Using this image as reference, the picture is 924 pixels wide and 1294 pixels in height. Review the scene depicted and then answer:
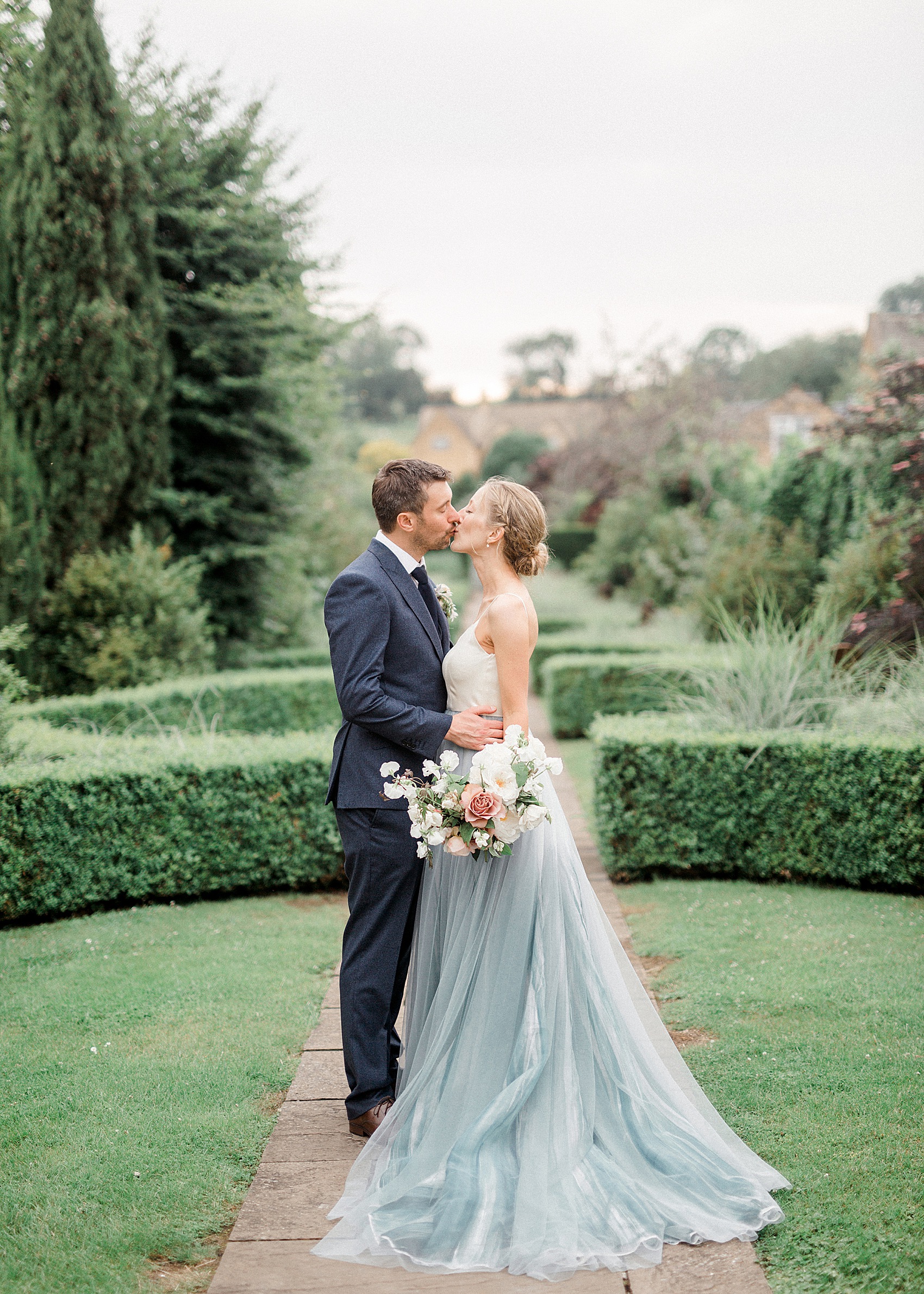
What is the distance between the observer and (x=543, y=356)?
317 feet

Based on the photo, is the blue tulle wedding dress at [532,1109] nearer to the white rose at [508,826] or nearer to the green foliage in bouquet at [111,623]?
the white rose at [508,826]

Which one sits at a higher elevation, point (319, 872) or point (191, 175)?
point (191, 175)

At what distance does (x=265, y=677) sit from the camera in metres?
9.49

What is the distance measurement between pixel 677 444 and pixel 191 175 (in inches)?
534

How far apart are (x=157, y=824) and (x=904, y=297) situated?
5466 cm

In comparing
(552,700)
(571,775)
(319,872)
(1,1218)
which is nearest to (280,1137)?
(1,1218)

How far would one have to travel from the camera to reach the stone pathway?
2.37m

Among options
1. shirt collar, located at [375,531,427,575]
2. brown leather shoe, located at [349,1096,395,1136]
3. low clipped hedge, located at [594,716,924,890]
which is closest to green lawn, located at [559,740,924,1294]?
low clipped hedge, located at [594,716,924,890]

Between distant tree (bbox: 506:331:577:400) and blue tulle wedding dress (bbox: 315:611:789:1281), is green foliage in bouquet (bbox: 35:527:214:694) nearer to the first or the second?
blue tulle wedding dress (bbox: 315:611:789:1281)

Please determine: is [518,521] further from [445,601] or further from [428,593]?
[445,601]

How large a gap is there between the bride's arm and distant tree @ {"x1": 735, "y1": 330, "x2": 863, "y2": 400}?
55501 mm

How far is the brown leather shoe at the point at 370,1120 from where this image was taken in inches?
123

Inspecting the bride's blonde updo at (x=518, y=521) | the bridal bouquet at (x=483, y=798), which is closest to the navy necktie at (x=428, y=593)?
the bride's blonde updo at (x=518, y=521)

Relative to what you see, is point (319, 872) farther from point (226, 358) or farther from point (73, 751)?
point (226, 358)
